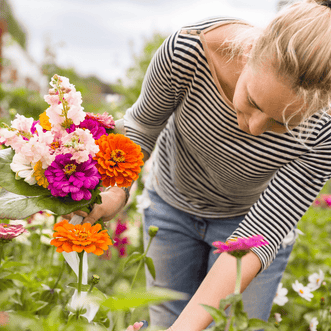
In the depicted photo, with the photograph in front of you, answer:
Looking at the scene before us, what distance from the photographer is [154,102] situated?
97 cm

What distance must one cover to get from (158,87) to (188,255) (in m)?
0.63

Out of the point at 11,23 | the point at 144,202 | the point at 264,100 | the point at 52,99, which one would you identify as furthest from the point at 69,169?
the point at 11,23

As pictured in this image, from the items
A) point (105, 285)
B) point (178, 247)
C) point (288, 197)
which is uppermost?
point (288, 197)

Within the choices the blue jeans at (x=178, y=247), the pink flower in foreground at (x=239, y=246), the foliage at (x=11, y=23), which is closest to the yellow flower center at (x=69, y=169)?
the pink flower in foreground at (x=239, y=246)

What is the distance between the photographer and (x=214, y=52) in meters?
0.88

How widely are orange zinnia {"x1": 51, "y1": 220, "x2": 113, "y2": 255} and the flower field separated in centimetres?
1

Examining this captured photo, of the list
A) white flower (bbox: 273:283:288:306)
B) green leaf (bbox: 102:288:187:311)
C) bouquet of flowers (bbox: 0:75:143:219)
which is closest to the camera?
green leaf (bbox: 102:288:187:311)

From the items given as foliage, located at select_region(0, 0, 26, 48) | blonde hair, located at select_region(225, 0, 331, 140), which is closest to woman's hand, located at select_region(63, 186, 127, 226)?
blonde hair, located at select_region(225, 0, 331, 140)

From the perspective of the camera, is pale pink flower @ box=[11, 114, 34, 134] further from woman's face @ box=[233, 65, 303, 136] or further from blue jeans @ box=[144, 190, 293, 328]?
blue jeans @ box=[144, 190, 293, 328]

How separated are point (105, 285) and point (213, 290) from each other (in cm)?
111

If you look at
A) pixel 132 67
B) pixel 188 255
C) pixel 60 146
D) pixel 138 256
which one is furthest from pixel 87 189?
pixel 132 67

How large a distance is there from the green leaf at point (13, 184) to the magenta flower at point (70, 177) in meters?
0.03

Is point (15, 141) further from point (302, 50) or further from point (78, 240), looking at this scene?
point (302, 50)

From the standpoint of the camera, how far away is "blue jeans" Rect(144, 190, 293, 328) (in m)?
1.19
